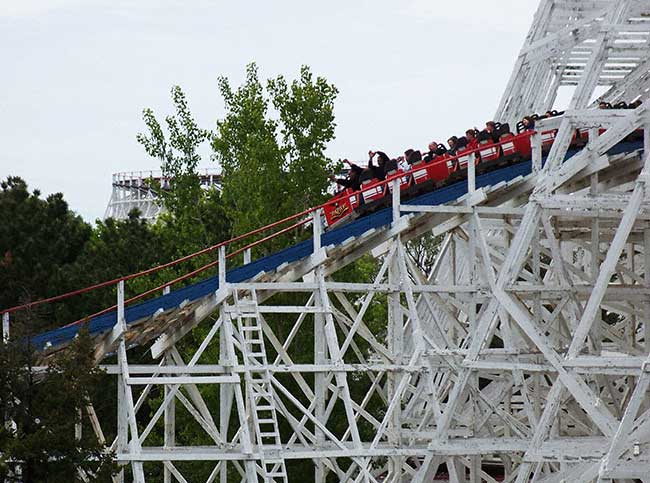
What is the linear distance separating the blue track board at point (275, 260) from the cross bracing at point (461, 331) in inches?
1.5

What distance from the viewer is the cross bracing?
31.4 m

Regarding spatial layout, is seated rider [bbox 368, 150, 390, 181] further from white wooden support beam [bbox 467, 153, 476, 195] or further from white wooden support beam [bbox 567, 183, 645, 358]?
white wooden support beam [bbox 567, 183, 645, 358]

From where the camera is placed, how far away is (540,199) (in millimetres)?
31422

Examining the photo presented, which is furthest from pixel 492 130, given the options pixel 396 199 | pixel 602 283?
pixel 602 283

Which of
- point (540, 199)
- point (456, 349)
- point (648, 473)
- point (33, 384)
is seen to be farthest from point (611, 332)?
point (33, 384)

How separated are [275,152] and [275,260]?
10641 mm

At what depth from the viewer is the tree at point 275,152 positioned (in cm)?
4453

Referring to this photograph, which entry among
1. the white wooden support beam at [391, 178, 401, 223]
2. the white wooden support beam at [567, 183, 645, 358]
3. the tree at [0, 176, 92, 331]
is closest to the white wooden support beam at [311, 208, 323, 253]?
the white wooden support beam at [391, 178, 401, 223]

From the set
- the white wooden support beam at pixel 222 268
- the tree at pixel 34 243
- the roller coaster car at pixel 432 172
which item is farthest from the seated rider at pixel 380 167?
the tree at pixel 34 243

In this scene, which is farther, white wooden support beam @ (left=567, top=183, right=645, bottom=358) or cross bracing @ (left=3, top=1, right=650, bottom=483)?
cross bracing @ (left=3, top=1, right=650, bottom=483)

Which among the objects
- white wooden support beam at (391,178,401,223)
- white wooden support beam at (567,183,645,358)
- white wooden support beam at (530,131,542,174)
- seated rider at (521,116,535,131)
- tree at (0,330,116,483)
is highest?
seated rider at (521,116,535,131)

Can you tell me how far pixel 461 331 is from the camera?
3719 centimetres

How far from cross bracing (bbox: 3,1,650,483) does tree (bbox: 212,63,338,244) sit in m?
6.85

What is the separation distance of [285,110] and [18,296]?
327 inches
